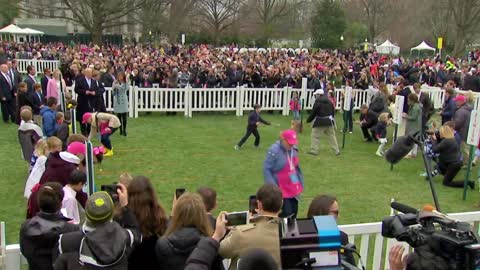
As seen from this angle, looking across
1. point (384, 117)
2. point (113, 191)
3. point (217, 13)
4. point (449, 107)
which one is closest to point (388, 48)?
point (217, 13)

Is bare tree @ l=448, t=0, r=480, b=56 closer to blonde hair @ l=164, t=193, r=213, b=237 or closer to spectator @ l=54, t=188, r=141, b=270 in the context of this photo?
blonde hair @ l=164, t=193, r=213, b=237

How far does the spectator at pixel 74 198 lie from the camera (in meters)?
5.24

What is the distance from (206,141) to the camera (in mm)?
14141

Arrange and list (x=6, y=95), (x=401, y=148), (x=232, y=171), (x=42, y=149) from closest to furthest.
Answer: (x=401, y=148) < (x=42, y=149) < (x=232, y=171) < (x=6, y=95)

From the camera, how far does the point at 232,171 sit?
36.4 feet

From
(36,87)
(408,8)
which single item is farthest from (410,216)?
(408,8)

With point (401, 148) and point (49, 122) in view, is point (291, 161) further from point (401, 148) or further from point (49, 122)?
point (49, 122)

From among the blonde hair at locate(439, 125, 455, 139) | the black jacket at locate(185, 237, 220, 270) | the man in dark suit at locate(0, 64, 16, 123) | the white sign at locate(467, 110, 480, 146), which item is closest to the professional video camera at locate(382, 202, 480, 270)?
the black jacket at locate(185, 237, 220, 270)

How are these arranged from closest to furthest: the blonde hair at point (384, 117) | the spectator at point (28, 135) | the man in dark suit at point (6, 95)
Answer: the spectator at point (28, 135), the blonde hair at point (384, 117), the man in dark suit at point (6, 95)

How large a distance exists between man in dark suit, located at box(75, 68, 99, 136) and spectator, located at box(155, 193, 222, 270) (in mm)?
10165

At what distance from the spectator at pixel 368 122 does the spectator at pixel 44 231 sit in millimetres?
11657

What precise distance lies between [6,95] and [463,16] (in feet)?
140

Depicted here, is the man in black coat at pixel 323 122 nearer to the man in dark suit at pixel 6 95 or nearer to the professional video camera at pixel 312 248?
the man in dark suit at pixel 6 95

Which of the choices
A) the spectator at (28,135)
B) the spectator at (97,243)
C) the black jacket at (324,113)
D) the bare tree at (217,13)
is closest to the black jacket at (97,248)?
the spectator at (97,243)
